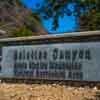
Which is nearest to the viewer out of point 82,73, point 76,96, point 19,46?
point 76,96

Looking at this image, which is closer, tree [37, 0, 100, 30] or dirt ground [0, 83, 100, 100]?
dirt ground [0, 83, 100, 100]

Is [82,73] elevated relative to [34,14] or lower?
lower

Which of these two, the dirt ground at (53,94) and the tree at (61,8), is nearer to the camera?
the dirt ground at (53,94)

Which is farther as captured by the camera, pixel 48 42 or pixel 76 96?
pixel 48 42

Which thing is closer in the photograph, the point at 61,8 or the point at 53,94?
the point at 53,94

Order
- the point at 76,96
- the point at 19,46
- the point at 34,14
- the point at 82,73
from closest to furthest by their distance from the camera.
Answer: the point at 76,96, the point at 82,73, the point at 19,46, the point at 34,14

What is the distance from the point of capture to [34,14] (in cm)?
1803

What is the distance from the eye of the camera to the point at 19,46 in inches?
559

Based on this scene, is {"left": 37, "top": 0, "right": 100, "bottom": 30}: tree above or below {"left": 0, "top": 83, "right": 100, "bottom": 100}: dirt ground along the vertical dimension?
above

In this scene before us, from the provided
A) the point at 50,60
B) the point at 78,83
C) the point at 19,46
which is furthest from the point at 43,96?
the point at 19,46

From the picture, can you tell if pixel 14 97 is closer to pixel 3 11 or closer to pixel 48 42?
pixel 48 42

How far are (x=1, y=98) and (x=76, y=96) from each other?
1.87 metres

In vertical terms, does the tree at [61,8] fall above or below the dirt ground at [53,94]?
above

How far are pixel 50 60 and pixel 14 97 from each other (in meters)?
3.10
